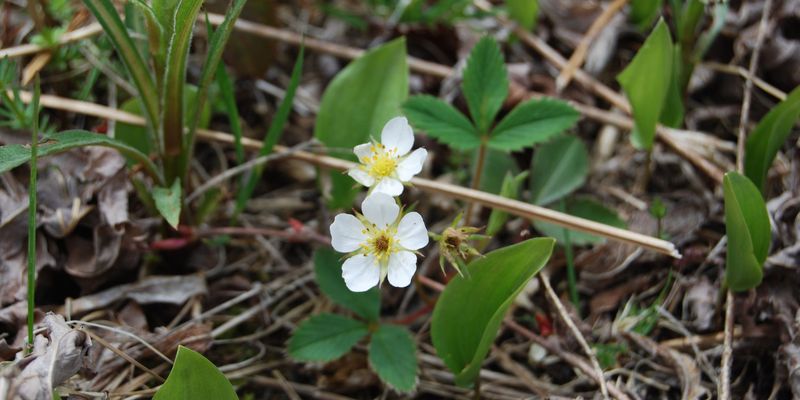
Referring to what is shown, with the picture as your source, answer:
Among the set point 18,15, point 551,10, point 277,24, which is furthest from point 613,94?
point 18,15

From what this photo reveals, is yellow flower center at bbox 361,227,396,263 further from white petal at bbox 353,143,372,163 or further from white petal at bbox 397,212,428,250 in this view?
white petal at bbox 353,143,372,163

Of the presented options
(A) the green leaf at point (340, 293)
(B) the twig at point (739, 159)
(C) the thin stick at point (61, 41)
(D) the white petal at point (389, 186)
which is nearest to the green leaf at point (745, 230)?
(B) the twig at point (739, 159)

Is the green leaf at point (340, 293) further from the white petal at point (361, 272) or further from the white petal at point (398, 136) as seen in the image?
the white petal at point (398, 136)

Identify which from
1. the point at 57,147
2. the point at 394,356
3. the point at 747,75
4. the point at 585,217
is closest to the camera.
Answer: the point at 57,147

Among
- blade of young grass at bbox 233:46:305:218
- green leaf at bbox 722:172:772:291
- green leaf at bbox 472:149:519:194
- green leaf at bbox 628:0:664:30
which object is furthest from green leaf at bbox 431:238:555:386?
green leaf at bbox 628:0:664:30

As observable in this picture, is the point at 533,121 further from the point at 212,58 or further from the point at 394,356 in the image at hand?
the point at 212,58

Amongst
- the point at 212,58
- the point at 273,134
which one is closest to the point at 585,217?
the point at 273,134
